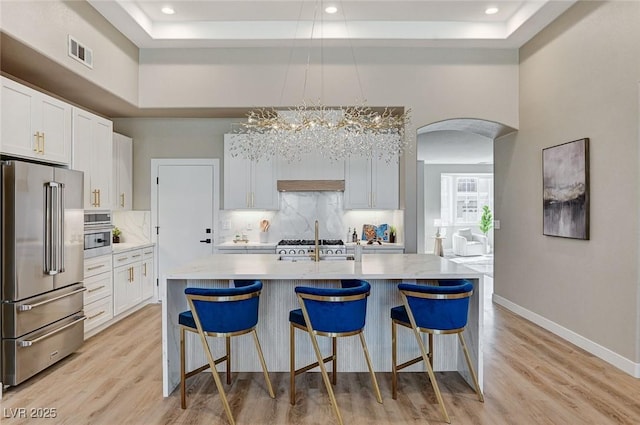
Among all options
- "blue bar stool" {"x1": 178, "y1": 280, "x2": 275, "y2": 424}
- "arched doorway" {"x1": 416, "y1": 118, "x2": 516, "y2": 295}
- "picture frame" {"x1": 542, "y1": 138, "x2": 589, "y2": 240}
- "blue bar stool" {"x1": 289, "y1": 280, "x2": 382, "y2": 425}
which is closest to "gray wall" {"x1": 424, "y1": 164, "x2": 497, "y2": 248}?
"arched doorway" {"x1": 416, "y1": 118, "x2": 516, "y2": 295}

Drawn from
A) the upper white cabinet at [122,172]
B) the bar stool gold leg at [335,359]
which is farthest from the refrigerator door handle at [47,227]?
the bar stool gold leg at [335,359]

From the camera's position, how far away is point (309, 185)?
18.3 feet

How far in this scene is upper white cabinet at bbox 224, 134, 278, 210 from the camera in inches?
224

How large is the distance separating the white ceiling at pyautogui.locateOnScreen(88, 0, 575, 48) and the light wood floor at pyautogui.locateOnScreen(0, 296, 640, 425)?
3.56 meters

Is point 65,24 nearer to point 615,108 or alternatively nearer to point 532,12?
point 532,12

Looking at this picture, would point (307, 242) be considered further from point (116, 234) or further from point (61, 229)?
point (61, 229)

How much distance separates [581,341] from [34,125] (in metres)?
5.41

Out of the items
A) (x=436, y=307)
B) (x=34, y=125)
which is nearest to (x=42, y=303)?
(x=34, y=125)

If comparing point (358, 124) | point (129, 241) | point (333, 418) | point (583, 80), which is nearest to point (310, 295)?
point (333, 418)

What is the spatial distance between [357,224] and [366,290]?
10.9 feet

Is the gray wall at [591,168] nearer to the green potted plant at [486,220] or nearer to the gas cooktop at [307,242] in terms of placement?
the gas cooktop at [307,242]

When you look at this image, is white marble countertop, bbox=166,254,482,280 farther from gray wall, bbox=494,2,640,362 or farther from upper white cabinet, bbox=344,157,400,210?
upper white cabinet, bbox=344,157,400,210

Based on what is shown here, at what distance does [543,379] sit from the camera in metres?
3.33

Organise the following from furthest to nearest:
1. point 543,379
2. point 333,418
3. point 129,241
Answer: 1. point 129,241
2. point 543,379
3. point 333,418
